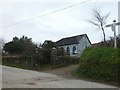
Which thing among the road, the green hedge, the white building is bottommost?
the road

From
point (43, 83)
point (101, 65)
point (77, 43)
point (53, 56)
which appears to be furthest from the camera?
point (77, 43)

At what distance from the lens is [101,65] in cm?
2206

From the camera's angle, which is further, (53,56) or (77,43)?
(77,43)

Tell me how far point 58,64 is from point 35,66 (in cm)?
294

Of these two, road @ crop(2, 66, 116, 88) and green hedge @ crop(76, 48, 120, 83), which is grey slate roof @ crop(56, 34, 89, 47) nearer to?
green hedge @ crop(76, 48, 120, 83)

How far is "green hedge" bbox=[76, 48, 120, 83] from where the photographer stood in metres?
20.2

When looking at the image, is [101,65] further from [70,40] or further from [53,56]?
[70,40]

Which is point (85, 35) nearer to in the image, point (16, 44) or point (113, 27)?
point (16, 44)

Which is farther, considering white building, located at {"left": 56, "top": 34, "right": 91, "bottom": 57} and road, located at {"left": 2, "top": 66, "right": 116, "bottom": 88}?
white building, located at {"left": 56, "top": 34, "right": 91, "bottom": 57}

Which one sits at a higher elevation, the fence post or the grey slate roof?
the grey slate roof

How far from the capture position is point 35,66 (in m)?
34.0

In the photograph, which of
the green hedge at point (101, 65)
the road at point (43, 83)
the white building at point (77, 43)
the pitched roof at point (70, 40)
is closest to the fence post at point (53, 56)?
the green hedge at point (101, 65)

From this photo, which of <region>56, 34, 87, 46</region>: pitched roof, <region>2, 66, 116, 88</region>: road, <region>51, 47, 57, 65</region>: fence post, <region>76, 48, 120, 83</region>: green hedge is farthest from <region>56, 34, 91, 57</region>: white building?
<region>2, 66, 116, 88</region>: road

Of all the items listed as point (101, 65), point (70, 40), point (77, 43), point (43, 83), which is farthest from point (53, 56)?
point (70, 40)
